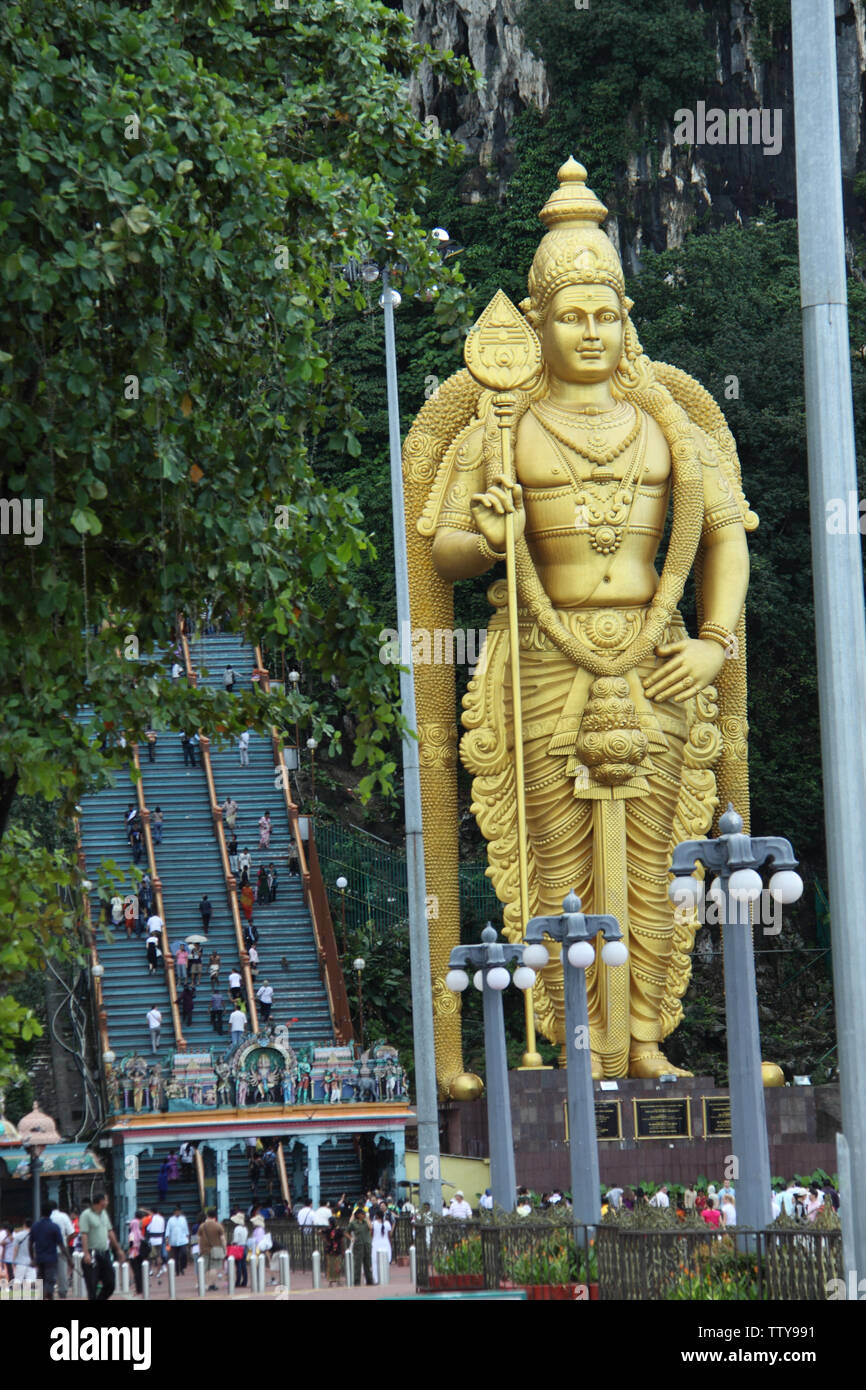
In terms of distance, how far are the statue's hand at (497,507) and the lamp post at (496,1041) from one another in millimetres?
7303

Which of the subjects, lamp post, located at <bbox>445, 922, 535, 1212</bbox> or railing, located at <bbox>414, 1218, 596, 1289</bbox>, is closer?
railing, located at <bbox>414, 1218, 596, 1289</bbox>

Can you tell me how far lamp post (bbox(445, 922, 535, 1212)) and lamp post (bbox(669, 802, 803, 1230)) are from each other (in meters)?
5.18

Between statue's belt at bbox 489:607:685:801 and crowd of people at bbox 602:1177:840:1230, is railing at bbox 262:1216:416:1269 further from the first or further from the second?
statue's belt at bbox 489:607:685:801

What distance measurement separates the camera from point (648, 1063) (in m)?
25.7

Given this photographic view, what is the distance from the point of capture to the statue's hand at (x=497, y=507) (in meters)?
24.9

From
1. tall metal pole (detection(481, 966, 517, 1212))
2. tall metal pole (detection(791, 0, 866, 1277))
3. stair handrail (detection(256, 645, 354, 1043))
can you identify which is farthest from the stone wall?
tall metal pole (detection(791, 0, 866, 1277))

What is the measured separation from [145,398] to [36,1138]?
11516 mm

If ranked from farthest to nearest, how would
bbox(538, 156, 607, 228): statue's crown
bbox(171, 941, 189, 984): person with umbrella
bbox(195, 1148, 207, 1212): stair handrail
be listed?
bbox(171, 941, 189, 984): person with umbrella < bbox(538, 156, 607, 228): statue's crown < bbox(195, 1148, 207, 1212): stair handrail

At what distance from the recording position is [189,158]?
1088 cm

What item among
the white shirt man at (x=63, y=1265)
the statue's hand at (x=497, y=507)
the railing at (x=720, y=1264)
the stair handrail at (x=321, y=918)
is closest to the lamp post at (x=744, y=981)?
the railing at (x=720, y=1264)

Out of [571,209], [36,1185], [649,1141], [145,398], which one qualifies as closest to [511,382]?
[571,209]

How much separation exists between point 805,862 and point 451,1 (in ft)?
61.0

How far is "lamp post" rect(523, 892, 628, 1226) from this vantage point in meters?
15.6

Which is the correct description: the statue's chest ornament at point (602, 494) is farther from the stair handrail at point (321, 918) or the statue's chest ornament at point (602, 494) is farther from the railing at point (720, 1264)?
the railing at point (720, 1264)
